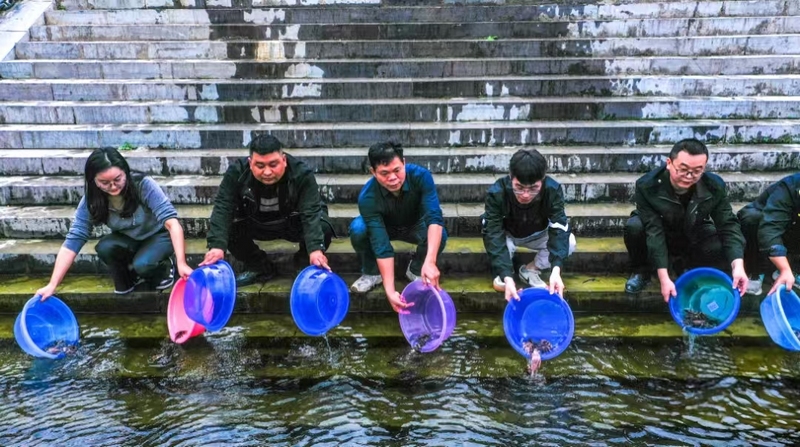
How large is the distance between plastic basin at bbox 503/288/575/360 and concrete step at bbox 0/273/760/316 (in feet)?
1.93

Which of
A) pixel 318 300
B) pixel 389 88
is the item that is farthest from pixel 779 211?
pixel 389 88

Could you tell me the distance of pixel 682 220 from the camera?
3855mm

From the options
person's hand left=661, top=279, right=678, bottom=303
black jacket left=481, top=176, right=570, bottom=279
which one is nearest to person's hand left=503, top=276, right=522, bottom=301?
black jacket left=481, top=176, right=570, bottom=279

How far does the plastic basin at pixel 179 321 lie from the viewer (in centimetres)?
363

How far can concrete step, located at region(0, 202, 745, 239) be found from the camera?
4711 mm

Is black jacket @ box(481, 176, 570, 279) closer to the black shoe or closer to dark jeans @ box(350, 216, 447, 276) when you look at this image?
dark jeans @ box(350, 216, 447, 276)

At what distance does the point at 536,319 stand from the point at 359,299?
141 cm

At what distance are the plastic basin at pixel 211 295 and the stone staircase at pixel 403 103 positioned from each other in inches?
19.8

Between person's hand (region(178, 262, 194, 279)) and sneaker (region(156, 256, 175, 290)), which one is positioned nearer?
person's hand (region(178, 262, 194, 279))

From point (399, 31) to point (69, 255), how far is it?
16.6 feet

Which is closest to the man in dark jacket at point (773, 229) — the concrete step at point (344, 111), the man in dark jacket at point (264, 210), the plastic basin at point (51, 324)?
the concrete step at point (344, 111)

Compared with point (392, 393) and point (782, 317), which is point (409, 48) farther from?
point (782, 317)

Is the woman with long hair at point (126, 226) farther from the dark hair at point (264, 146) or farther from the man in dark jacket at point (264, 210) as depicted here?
the dark hair at point (264, 146)

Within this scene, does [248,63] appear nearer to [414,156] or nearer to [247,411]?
[414,156]
